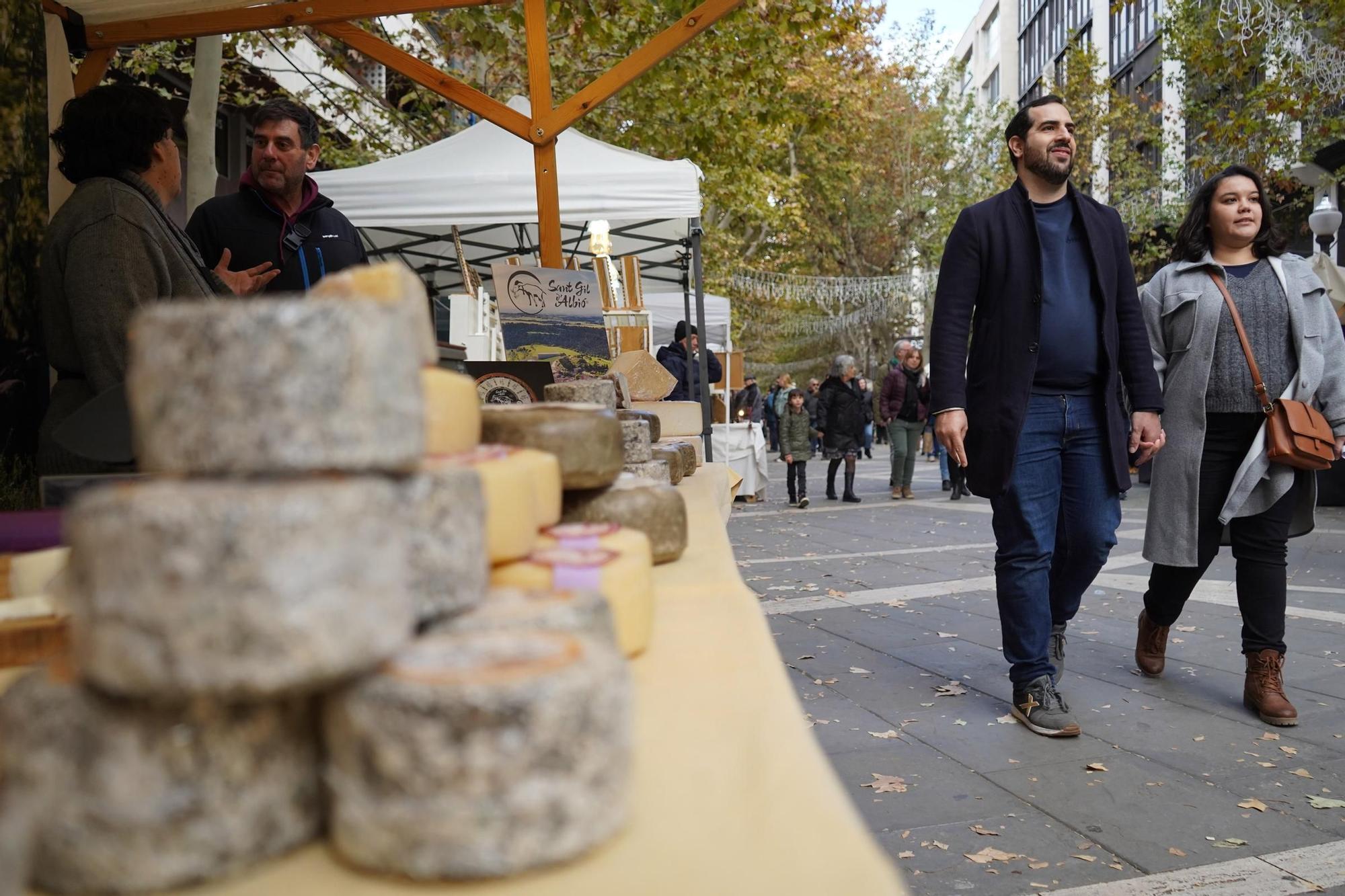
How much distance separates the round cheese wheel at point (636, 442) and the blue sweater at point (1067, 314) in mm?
1776

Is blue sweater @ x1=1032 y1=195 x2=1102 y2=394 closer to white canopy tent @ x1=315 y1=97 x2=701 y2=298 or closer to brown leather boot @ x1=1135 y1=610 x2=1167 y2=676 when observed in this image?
brown leather boot @ x1=1135 y1=610 x2=1167 y2=676

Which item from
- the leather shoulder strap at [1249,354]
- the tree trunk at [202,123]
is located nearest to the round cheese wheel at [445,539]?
the leather shoulder strap at [1249,354]

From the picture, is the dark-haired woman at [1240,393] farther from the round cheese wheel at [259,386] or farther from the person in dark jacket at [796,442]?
the person in dark jacket at [796,442]

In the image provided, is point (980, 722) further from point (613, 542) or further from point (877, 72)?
point (877, 72)

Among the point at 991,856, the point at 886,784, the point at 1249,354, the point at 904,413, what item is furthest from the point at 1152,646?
the point at 904,413

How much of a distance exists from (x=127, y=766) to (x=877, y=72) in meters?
27.3

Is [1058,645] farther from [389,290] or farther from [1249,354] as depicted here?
[389,290]

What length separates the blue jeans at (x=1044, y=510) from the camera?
3.71 metres

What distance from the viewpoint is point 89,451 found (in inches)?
66.5

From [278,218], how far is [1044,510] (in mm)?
3075

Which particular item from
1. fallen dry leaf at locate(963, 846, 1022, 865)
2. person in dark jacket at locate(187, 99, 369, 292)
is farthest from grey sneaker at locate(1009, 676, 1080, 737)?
person in dark jacket at locate(187, 99, 369, 292)

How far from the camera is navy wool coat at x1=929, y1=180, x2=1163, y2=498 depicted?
3686mm

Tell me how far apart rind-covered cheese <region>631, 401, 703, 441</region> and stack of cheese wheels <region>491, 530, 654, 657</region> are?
3074 millimetres

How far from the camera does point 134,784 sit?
0.78 metres
